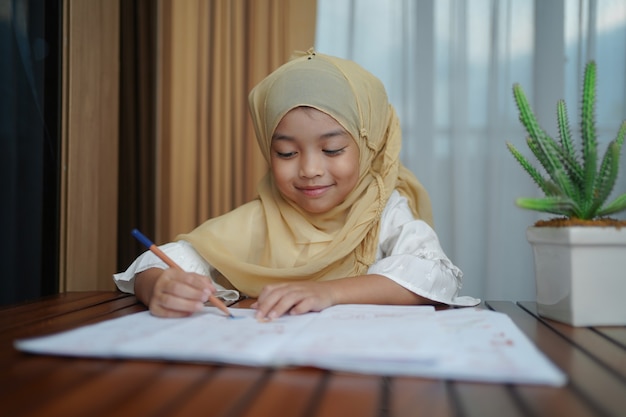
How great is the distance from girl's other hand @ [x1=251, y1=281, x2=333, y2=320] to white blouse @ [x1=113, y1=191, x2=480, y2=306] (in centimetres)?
23

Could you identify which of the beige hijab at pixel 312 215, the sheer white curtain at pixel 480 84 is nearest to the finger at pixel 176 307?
the beige hijab at pixel 312 215

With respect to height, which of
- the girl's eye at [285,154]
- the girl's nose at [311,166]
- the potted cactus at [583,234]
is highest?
the girl's eye at [285,154]

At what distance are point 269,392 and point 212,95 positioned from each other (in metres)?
2.23

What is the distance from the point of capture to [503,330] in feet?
2.36

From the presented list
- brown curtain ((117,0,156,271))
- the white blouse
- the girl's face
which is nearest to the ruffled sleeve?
the white blouse

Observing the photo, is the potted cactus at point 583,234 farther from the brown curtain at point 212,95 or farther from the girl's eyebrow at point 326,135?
the brown curtain at point 212,95

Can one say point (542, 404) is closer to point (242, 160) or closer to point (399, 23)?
point (242, 160)

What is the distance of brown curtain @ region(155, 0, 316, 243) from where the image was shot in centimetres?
255

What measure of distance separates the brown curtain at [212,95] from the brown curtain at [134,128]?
0.29 ft

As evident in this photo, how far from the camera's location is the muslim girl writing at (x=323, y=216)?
1173mm

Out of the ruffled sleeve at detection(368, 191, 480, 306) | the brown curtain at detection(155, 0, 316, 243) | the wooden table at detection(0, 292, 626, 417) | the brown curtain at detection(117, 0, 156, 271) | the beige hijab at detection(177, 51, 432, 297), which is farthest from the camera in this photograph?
the brown curtain at detection(155, 0, 316, 243)

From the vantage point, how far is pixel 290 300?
89cm

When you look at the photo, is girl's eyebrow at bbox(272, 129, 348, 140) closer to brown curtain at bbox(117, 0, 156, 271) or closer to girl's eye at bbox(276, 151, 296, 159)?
girl's eye at bbox(276, 151, 296, 159)

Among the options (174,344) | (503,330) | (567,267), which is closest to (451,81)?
(567,267)
